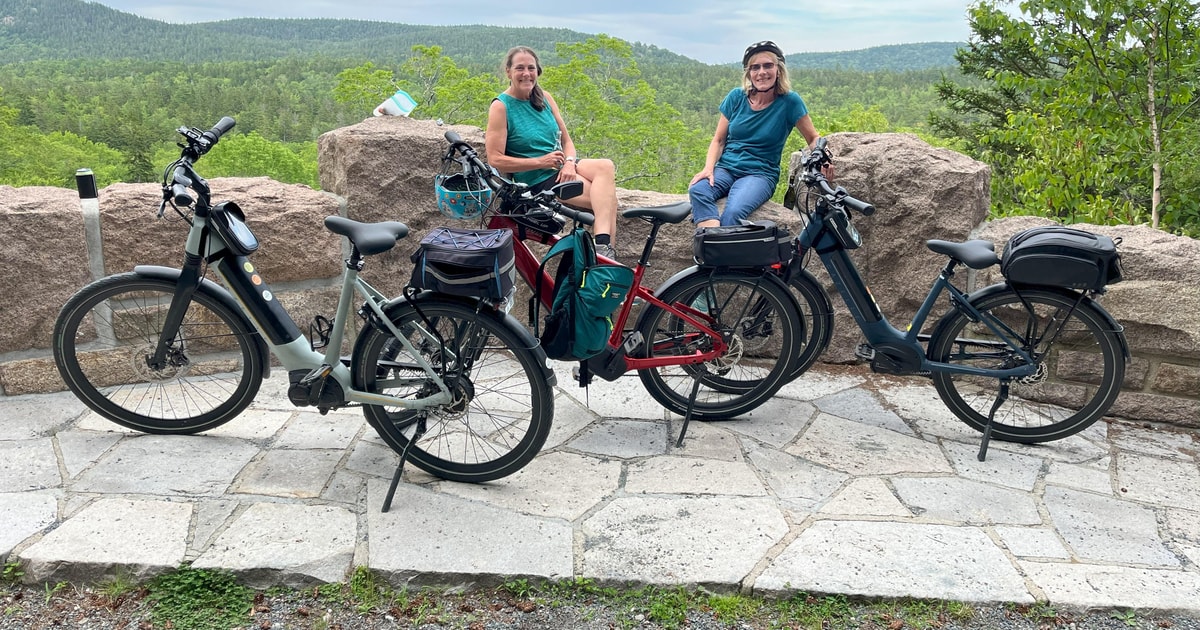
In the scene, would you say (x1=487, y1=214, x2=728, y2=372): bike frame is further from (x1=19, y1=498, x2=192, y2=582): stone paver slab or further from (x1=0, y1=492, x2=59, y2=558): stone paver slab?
(x1=0, y1=492, x2=59, y2=558): stone paver slab

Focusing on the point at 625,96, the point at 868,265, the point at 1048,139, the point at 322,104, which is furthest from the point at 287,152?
the point at 868,265

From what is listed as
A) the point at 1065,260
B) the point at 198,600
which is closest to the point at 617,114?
the point at 1065,260

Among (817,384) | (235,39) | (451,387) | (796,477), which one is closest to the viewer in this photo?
(451,387)

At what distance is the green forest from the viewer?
916 cm

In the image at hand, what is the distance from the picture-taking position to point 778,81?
4.42 m

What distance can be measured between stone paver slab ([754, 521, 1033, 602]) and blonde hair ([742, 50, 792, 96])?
2440 millimetres

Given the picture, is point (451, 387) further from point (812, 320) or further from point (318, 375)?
point (812, 320)

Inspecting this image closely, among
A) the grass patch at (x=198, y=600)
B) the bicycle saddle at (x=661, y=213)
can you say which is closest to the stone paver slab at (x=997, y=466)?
the bicycle saddle at (x=661, y=213)

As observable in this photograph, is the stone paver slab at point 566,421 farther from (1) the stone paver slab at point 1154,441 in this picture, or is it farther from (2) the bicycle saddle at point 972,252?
(1) the stone paver slab at point 1154,441

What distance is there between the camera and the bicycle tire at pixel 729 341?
3535 mm

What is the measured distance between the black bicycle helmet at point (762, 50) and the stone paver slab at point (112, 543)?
3.33m

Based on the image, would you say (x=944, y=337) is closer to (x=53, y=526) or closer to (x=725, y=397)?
(x=725, y=397)

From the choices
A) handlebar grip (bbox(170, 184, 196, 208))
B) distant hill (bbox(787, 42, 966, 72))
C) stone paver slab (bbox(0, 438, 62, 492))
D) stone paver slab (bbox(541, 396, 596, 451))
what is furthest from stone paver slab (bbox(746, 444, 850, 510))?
distant hill (bbox(787, 42, 966, 72))

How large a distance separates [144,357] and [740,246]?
7.94 feet
